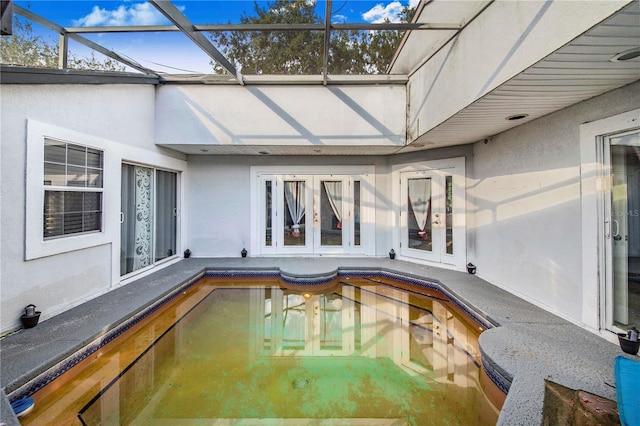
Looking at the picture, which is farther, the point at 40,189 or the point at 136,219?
the point at 136,219

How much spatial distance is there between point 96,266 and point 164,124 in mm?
Answer: 2959

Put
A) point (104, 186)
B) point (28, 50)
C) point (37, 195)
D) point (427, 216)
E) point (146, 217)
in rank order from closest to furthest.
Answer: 1. point (37, 195)
2. point (28, 50)
3. point (104, 186)
4. point (146, 217)
5. point (427, 216)

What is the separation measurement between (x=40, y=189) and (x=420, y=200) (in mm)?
6531

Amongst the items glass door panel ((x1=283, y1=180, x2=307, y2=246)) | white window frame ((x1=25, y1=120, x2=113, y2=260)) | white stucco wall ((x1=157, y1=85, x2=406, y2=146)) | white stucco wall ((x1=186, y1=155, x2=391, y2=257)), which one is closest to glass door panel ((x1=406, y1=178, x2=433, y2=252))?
white stucco wall ((x1=186, y1=155, x2=391, y2=257))

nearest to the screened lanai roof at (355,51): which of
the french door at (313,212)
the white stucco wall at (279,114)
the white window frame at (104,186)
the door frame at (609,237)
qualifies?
the white stucco wall at (279,114)

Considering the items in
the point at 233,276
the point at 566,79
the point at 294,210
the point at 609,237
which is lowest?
the point at 233,276

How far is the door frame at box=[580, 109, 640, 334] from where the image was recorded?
3049mm

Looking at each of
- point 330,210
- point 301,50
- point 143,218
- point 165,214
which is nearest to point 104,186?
point 143,218

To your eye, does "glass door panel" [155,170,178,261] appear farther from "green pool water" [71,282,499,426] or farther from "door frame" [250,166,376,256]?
"green pool water" [71,282,499,426]

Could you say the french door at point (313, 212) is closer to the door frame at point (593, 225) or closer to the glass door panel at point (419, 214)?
the glass door panel at point (419, 214)

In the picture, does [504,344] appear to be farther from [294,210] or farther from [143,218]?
[143,218]

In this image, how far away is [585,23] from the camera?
6.04 ft

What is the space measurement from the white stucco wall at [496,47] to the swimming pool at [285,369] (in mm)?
3043

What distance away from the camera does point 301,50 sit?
20.0ft
